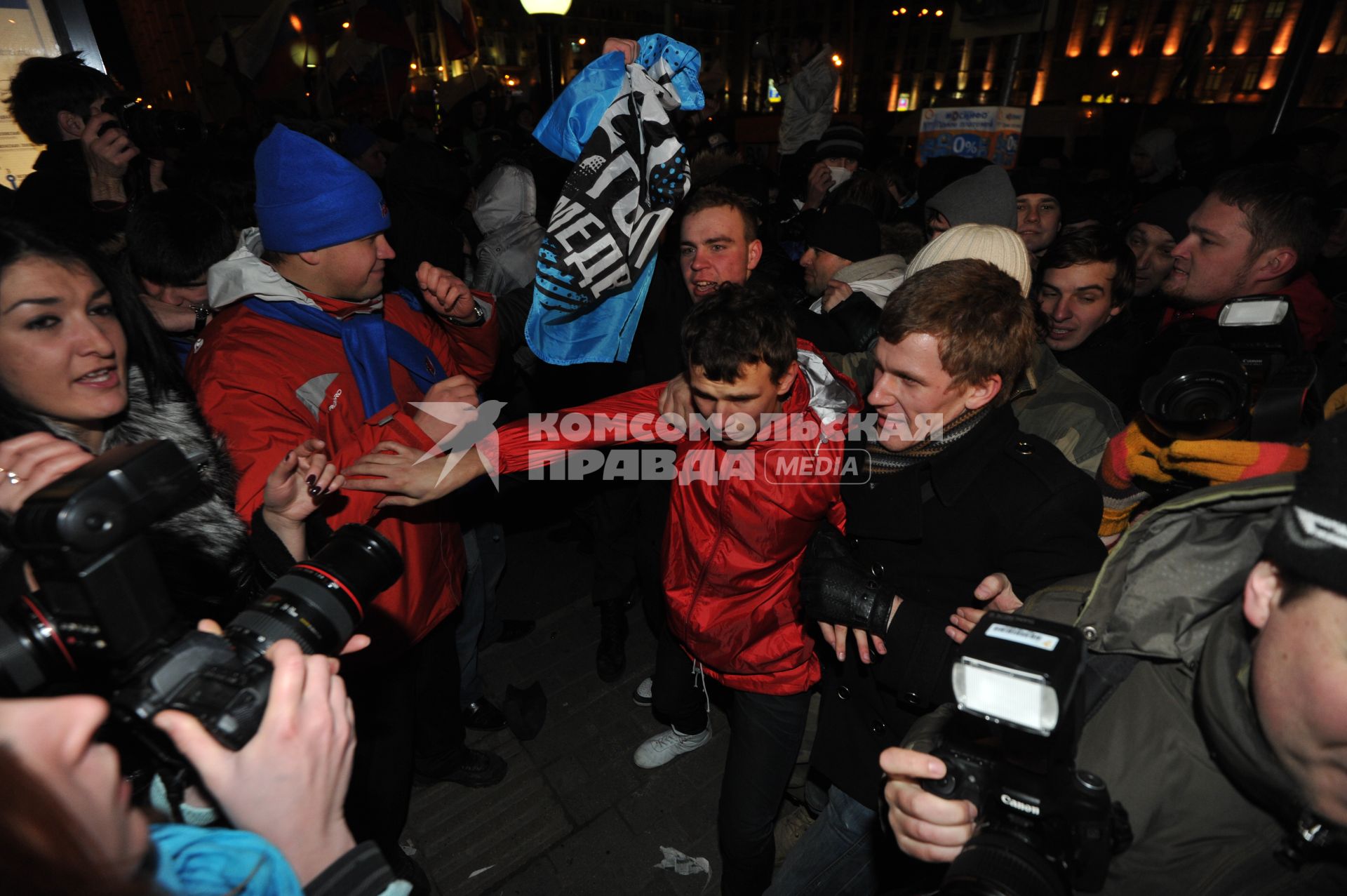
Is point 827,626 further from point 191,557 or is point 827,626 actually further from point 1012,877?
point 191,557

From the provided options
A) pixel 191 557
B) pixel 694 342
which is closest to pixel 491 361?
pixel 694 342

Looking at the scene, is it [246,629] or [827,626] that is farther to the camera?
[827,626]

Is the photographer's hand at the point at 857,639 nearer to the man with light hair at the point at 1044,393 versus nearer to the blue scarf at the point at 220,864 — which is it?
the man with light hair at the point at 1044,393

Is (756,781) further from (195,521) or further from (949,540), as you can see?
(195,521)

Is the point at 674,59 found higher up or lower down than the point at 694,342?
higher up

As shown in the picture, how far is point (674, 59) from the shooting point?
2.91 meters

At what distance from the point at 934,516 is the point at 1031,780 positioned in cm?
93

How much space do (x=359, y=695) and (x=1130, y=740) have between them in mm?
2425

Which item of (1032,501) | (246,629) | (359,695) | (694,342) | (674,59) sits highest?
(674,59)

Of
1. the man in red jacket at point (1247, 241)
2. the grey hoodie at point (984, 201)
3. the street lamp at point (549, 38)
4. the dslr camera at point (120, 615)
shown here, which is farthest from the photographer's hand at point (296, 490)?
the street lamp at point (549, 38)

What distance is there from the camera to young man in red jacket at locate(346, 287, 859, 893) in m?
2.12

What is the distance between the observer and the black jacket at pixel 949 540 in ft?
5.63

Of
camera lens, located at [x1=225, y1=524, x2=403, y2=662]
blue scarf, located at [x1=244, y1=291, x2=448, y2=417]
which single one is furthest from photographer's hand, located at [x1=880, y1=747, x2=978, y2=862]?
blue scarf, located at [x1=244, y1=291, x2=448, y2=417]

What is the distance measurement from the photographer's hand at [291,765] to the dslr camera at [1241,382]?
1931 millimetres
